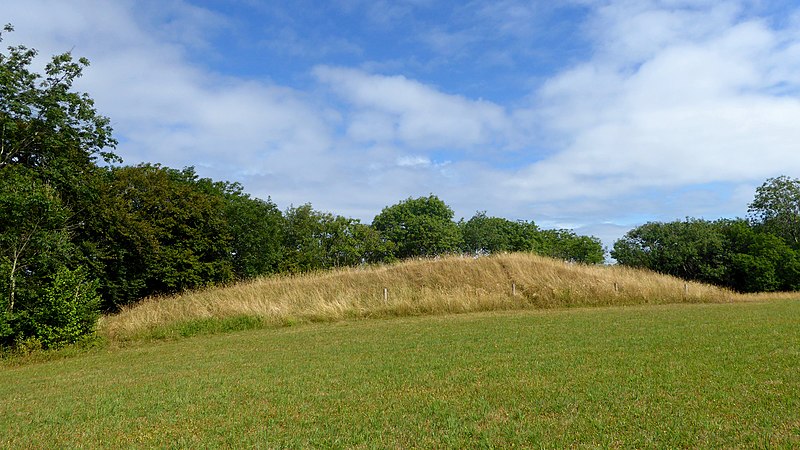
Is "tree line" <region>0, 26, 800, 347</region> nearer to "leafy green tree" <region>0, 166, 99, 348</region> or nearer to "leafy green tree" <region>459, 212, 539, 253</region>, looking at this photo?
"leafy green tree" <region>0, 166, 99, 348</region>

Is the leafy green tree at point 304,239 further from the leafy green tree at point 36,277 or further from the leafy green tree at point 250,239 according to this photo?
the leafy green tree at point 36,277


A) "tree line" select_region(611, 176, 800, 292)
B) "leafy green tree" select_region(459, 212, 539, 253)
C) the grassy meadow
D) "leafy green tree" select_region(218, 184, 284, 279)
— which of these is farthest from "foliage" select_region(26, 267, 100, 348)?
"leafy green tree" select_region(459, 212, 539, 253)

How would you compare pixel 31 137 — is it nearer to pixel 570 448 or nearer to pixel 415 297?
pixel 415 297

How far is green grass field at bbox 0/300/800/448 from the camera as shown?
422 cm

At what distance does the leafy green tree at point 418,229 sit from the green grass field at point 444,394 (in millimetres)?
45012

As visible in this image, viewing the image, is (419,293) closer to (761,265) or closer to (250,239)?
(250,239)

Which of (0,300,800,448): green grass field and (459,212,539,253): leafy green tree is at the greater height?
(459,212,539,253): leafy green tree

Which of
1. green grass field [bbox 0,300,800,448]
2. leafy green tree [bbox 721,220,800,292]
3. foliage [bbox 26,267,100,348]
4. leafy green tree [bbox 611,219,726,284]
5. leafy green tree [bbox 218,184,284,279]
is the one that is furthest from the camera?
leafy green tree [bbox 611,219,726,284]

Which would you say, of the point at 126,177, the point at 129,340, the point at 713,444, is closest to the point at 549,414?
the point at 713,444

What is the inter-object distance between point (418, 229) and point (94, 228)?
37.6 m

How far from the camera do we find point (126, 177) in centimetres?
2498

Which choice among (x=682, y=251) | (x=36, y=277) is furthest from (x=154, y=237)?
(x=682, y=251)

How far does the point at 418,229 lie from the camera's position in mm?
55969

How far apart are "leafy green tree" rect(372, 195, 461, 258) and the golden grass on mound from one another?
29578mm
